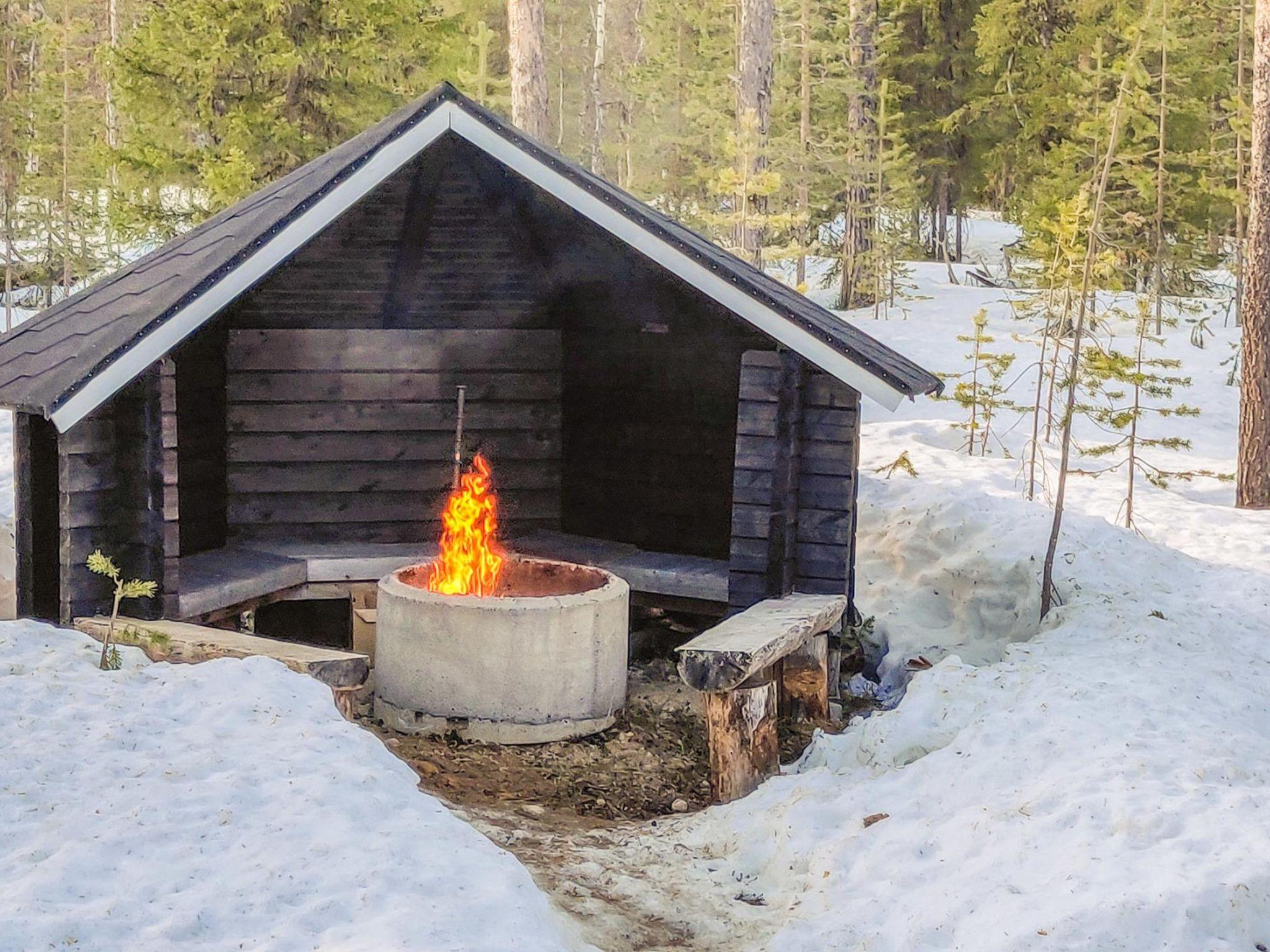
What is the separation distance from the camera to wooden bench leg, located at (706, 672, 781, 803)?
680 centimetres

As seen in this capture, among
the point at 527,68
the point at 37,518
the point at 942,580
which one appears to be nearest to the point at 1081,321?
the point at 942,580

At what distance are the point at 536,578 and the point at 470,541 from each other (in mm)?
687

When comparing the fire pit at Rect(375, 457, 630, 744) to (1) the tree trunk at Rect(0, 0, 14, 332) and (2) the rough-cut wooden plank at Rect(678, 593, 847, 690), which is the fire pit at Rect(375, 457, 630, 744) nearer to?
(2) the rough-cut wooden plank at Rect(678, 593, 847, 690)

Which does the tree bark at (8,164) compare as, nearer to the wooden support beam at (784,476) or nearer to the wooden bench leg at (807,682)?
the wooden support beam at (784,476)

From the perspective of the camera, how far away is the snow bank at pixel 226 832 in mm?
4117

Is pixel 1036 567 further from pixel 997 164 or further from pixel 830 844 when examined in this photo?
pixel 997 164

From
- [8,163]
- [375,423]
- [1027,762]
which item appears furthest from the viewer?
[8,163]

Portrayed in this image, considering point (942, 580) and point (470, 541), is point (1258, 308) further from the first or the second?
point (470, 541)

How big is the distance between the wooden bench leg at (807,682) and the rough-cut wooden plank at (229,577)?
3.31 meters

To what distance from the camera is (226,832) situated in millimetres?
4738

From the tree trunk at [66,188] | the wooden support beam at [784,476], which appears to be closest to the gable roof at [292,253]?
the wooden support beam at [784,476]

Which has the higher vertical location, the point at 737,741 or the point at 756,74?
the point at 756,74

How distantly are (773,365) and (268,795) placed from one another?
4409mm

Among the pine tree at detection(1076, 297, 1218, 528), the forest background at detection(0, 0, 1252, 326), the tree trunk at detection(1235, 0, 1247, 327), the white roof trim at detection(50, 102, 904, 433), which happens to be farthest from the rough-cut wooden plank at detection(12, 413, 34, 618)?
the tree trunk at detection(1235, 0, 1247, 327)
